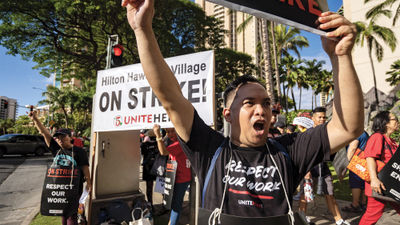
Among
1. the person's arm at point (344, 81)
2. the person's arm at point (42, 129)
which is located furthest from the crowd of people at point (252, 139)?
the person's arm at point (42, 129)

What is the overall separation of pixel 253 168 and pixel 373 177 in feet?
8.06

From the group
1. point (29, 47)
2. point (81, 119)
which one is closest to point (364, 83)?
point (29, 47)

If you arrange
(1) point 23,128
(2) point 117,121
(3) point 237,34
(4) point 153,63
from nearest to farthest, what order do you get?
(4) point 153,63
(2) point 117,121
(3) point 237,34
(1) point 23,128

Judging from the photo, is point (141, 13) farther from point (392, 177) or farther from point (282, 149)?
point (392, 177)

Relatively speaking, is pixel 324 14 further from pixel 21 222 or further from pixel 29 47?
pixel 29 47

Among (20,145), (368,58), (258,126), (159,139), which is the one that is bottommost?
(20,145)

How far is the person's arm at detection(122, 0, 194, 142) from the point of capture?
123cm

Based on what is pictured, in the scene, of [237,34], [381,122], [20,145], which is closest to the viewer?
[381,122]

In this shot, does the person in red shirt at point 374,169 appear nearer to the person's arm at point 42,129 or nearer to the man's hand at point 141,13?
the man's hand at point 141,13

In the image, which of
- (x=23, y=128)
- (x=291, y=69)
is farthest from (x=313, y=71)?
(x=23, y=128)

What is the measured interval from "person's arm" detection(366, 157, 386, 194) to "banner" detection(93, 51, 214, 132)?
6.67ft

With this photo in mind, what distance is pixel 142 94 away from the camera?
3.94 meters

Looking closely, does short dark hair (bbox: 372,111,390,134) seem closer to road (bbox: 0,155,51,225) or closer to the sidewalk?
the sidewalk

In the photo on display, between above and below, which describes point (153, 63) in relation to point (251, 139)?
above
